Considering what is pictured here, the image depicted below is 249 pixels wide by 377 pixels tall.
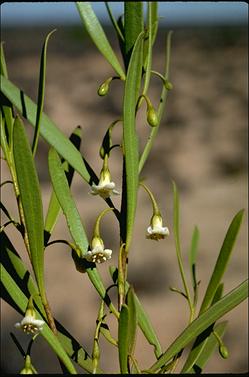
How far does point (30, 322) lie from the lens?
520mm

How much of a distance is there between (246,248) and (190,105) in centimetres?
204

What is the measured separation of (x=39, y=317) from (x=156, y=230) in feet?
0.51

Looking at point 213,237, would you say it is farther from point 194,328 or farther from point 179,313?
point 194,328

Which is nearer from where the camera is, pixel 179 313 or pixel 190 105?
pixel 179 313

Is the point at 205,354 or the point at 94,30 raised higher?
the point at 94,30

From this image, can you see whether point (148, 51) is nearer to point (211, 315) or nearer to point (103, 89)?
point (103, 89)

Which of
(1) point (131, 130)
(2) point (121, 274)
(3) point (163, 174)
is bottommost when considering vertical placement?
(3) point (163, 174)

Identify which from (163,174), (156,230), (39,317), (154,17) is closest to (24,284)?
(39,317)

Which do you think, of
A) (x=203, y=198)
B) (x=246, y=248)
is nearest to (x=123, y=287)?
(x=246, y=248)

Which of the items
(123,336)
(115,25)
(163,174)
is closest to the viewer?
(123,336)

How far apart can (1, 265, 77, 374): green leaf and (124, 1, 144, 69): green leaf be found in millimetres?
196

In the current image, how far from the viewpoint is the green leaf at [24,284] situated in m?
0.56

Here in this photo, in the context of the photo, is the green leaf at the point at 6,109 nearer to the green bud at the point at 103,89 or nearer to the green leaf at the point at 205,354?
the green bud at the point at 103,89

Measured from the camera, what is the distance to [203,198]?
11.1ft
